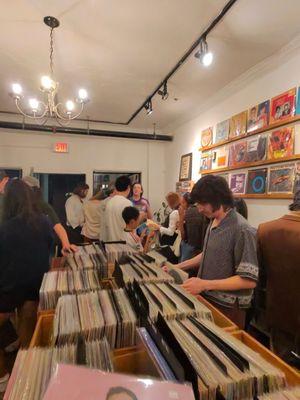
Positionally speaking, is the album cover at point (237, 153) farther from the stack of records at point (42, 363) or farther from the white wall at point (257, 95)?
the stack of records at point (42, 363)

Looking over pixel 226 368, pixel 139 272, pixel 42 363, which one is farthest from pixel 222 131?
pixel 42 363

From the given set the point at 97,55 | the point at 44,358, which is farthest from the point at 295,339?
the point at 97,55

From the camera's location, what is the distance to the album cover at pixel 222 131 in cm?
366

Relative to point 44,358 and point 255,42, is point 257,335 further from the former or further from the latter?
point 255,42

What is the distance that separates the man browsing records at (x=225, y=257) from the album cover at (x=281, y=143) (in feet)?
5.43

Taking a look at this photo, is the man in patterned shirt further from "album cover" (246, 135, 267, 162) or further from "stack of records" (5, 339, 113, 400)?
"album cover" (246, 135, 267, 162)

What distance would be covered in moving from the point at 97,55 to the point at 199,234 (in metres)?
2.29

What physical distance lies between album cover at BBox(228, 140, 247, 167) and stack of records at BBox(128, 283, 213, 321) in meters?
2.68

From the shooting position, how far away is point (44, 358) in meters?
0.58

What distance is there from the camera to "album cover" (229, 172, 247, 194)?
3.29 metres

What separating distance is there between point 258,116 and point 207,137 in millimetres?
1189

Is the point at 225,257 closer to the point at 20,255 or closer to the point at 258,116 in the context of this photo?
the point at 20,255

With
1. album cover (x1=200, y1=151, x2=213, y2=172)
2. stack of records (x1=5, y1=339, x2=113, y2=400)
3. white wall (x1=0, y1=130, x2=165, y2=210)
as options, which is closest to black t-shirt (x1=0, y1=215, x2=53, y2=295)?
stack of records (x1=5, y1=339, x2=113, y2=400)

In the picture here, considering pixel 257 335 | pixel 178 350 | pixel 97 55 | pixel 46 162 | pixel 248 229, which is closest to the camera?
pixel 178 350
